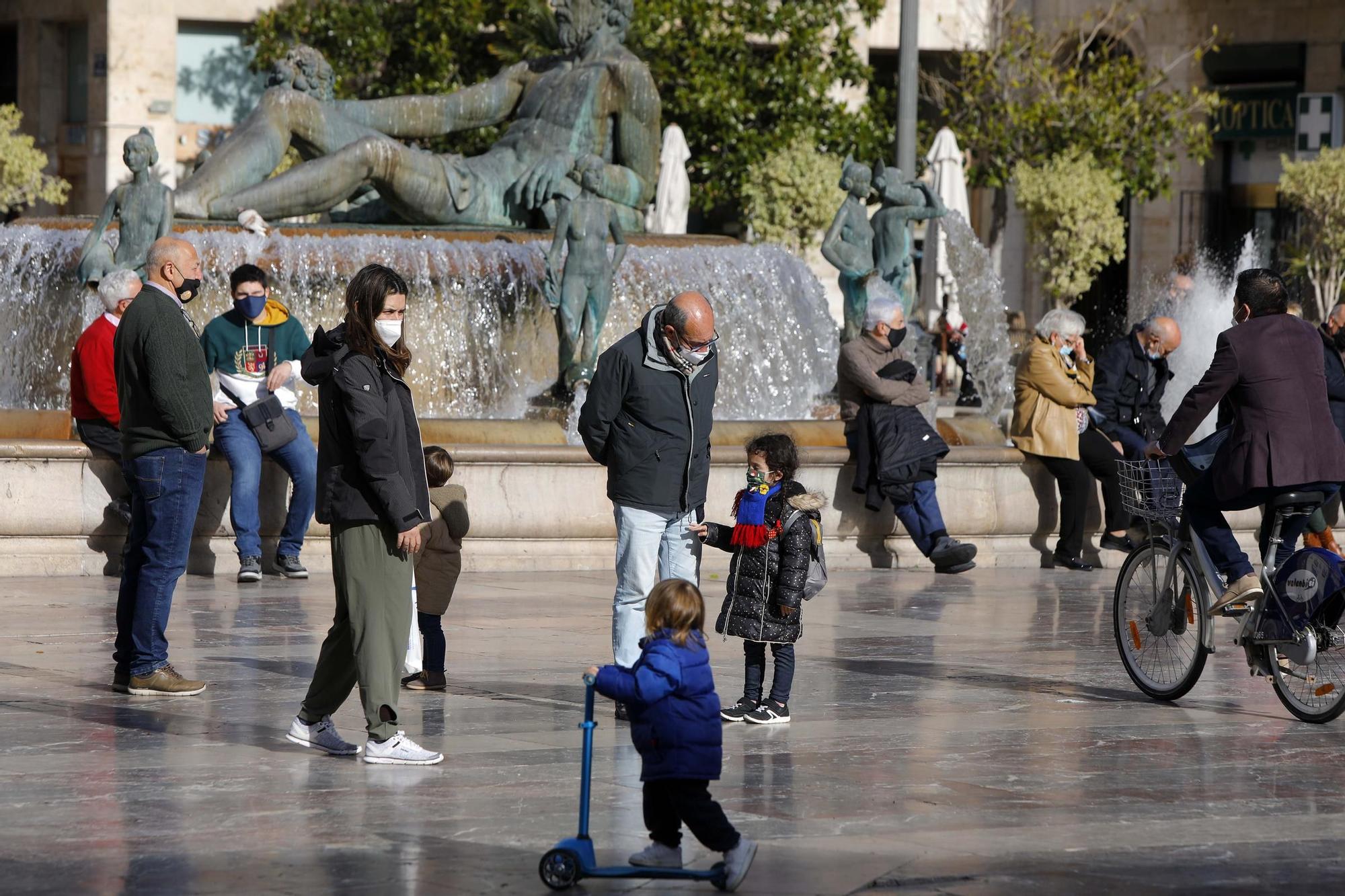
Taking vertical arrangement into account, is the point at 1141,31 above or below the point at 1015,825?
above

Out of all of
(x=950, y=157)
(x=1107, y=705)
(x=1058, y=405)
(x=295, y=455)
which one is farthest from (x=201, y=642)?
(x=950, y=157)

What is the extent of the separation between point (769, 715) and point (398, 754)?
5.15ft

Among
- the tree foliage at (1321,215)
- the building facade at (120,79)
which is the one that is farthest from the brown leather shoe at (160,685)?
the building facade at (120,79)

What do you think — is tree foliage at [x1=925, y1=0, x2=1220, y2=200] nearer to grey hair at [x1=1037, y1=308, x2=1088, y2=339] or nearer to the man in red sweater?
grey hair at [x1=1037, y1=308, x2=1088, y2=339]

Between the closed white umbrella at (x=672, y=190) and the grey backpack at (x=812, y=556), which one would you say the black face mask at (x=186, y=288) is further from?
the closed white umbrella at (x=672, y=190)

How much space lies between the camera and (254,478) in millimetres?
12484

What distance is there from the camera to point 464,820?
638cm

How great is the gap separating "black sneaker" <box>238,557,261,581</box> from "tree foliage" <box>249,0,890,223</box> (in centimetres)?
2350

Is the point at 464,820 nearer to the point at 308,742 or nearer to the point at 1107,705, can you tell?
the point at 308,742

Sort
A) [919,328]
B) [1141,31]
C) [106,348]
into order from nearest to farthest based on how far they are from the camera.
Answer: [106,348] < [919,328] < [1141,31]

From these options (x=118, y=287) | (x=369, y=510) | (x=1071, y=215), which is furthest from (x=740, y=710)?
(x=1071, y=215)

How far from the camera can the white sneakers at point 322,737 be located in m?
7.38

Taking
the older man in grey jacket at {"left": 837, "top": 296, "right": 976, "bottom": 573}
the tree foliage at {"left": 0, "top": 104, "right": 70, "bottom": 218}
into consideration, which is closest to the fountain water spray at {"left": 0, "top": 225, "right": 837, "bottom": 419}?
the older man in grey jacket at {"left": 837, "top": 296, "right": 976, "bottom": 573}

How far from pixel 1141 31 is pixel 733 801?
3859 cm
